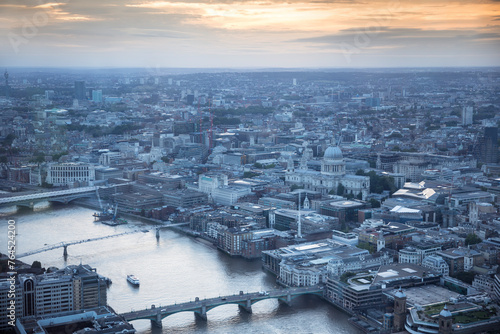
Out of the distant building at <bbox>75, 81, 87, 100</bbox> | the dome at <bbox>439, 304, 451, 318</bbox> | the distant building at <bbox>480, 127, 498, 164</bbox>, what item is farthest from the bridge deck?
the distant building at <bbox>75, 81, 87, 100</bbox>

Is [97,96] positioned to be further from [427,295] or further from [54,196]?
[427,295]

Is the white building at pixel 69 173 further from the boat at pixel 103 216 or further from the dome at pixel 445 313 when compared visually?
the dome at pixel 445 313

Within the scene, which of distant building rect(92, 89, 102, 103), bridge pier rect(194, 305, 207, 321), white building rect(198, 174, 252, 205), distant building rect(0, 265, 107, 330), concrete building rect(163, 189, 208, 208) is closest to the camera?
distant building rect(0, 265, 107, 330)

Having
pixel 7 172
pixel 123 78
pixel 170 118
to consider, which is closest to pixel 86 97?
pixel 123 78

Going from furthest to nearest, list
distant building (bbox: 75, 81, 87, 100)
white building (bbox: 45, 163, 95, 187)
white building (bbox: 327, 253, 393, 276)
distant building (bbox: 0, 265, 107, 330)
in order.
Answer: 1. distant building (bbox: 75, 81, 87, 100)
2. white building (bbox: 45, 163, 95, 187)
3. white building (bbox: 327, 253, 393, 276)
4. distant building (bbox: 0, 265, 107, 330)

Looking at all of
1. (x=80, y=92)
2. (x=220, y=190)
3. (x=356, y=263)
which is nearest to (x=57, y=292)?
(x=356, y=263)

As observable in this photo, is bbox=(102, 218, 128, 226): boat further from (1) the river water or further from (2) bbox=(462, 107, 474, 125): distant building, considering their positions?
(2) bbox=(462, 107, 474, 125): distant building

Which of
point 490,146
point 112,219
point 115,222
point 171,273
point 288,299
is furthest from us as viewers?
point 490,146
